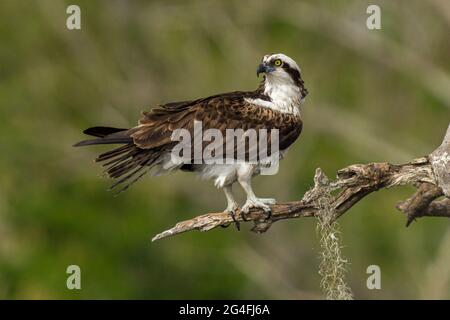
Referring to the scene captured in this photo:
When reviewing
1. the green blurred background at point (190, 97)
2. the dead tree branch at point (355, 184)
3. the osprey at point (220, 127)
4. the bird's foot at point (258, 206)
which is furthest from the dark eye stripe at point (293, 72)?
the green blurred background at point (190, 97)

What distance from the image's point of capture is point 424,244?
1024 inches

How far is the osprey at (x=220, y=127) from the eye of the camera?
10086 millimetres

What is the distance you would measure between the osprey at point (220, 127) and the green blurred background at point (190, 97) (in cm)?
1041

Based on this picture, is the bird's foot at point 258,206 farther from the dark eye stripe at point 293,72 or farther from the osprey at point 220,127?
the dark eye stripe at point 293,72

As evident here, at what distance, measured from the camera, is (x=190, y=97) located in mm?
22516

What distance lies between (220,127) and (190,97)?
479 inches

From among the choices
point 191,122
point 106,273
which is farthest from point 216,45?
point 191,122

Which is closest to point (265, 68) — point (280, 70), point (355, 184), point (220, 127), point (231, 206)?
point (280, 70)

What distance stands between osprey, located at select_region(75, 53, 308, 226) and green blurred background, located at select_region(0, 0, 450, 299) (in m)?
10.4

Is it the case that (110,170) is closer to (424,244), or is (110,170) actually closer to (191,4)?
(191,4)

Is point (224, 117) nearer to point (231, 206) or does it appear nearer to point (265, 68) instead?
point (265, 68)

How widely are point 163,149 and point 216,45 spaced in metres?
14.2

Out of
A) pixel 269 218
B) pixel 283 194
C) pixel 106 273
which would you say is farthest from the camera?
pixel 106 273

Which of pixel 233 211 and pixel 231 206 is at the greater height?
pixel 231 206
